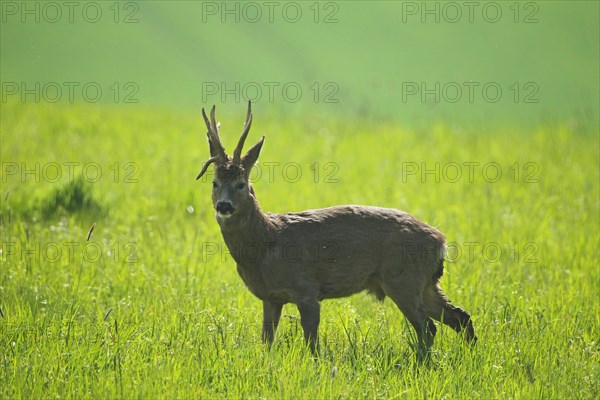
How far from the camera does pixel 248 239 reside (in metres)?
7.60

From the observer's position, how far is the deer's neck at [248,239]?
24.8 feet

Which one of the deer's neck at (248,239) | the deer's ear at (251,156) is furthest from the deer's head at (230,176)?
the deer's neck at (248,239)

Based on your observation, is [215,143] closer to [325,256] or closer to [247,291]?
[325,256]

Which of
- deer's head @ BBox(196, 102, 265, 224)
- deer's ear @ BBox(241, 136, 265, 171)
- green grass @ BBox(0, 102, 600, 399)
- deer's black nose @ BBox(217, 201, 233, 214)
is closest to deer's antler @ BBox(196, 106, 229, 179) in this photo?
deer's head @ BBox(196, 102, 265, 224)

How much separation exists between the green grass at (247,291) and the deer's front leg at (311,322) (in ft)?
0.34

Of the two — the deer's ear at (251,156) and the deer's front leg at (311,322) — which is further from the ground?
the deer's ear at (251,156)

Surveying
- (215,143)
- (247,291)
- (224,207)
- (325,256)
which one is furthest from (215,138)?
(247,291)

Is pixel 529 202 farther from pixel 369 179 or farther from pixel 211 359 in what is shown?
Answer: pixel 211 359

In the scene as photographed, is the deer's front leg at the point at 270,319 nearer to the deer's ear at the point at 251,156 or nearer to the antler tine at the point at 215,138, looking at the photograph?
the deer's ear at the point at 251,156

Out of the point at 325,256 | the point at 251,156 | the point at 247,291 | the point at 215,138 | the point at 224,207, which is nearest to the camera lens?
the point at 224,207

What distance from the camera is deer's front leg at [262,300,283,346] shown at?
7.62m

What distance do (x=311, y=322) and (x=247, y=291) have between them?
1955mm

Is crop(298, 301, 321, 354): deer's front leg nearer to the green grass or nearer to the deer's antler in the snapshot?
the green grass

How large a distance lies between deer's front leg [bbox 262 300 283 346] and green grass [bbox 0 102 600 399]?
4.3 inches
